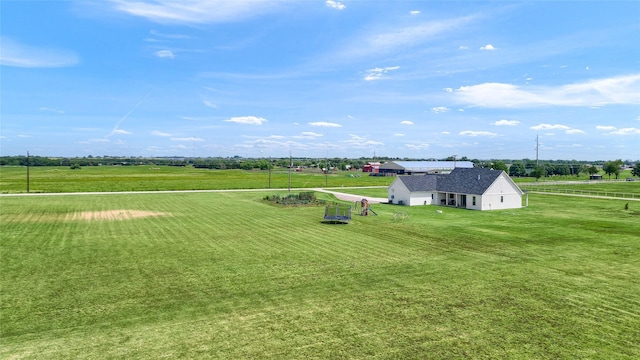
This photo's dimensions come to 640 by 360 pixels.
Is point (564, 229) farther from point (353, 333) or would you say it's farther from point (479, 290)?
point (353, 333)

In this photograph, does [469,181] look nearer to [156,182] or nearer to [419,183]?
[419,183]

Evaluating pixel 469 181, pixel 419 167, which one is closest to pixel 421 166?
pixel 419 167

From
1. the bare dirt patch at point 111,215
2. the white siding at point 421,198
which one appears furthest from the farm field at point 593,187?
the bare dirt patch at point 111,215

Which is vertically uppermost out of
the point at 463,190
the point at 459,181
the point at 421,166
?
the point at 421,166

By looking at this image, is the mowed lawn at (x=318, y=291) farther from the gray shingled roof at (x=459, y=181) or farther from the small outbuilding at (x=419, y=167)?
the small outbuilding at (x=419, y=167)

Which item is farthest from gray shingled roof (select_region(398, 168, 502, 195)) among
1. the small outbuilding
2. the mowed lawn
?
the small outbuilding

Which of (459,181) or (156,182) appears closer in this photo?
(459,181)

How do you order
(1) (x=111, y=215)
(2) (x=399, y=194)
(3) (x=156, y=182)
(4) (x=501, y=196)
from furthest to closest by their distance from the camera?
(3) (x=156, y=182) → (2) (x=399, y=194) → (4) (x=501, y=196) → (1) (x=111, y=215)

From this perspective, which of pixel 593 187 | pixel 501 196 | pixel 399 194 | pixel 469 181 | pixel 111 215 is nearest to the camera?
pixel 111 215

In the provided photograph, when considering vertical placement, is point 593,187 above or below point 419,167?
below
